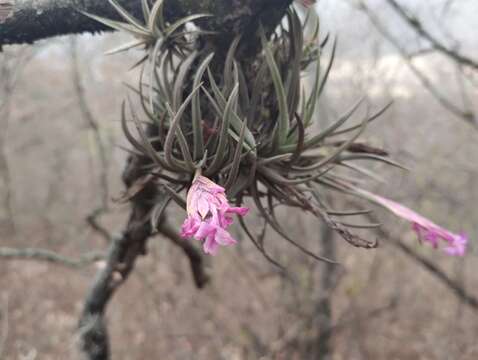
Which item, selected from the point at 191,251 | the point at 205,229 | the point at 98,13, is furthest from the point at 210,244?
the point at 191,251

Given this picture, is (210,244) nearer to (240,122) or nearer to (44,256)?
(240,122)

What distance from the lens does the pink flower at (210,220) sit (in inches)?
28.3

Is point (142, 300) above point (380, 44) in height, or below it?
below

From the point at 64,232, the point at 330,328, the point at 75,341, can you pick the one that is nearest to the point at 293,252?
the point at 330,328

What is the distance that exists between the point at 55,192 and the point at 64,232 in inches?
26.9

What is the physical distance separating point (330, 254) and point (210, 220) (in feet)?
11.6

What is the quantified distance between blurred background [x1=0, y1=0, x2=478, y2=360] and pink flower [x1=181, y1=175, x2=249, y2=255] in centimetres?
177

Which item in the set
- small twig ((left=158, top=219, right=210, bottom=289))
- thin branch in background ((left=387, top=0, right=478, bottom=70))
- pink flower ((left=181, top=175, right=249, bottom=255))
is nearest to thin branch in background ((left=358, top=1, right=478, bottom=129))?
thin branch in background ((left=387, top=0, right=478, bottom=70))

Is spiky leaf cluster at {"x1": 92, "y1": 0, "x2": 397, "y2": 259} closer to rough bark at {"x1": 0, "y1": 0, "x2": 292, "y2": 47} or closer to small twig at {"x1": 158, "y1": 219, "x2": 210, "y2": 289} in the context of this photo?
rough bark at {"x1": 0, "y1": 0, "x2": 292, "y2": 47}

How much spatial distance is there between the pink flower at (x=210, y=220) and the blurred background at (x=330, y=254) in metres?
1.77

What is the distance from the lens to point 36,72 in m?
8.01

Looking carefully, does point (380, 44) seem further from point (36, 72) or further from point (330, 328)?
point (36, 72)

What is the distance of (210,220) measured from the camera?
0.73m

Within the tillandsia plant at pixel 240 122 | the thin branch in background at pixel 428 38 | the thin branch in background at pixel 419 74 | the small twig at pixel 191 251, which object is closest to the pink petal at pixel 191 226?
the tillandsia plant at pixel 240 122
